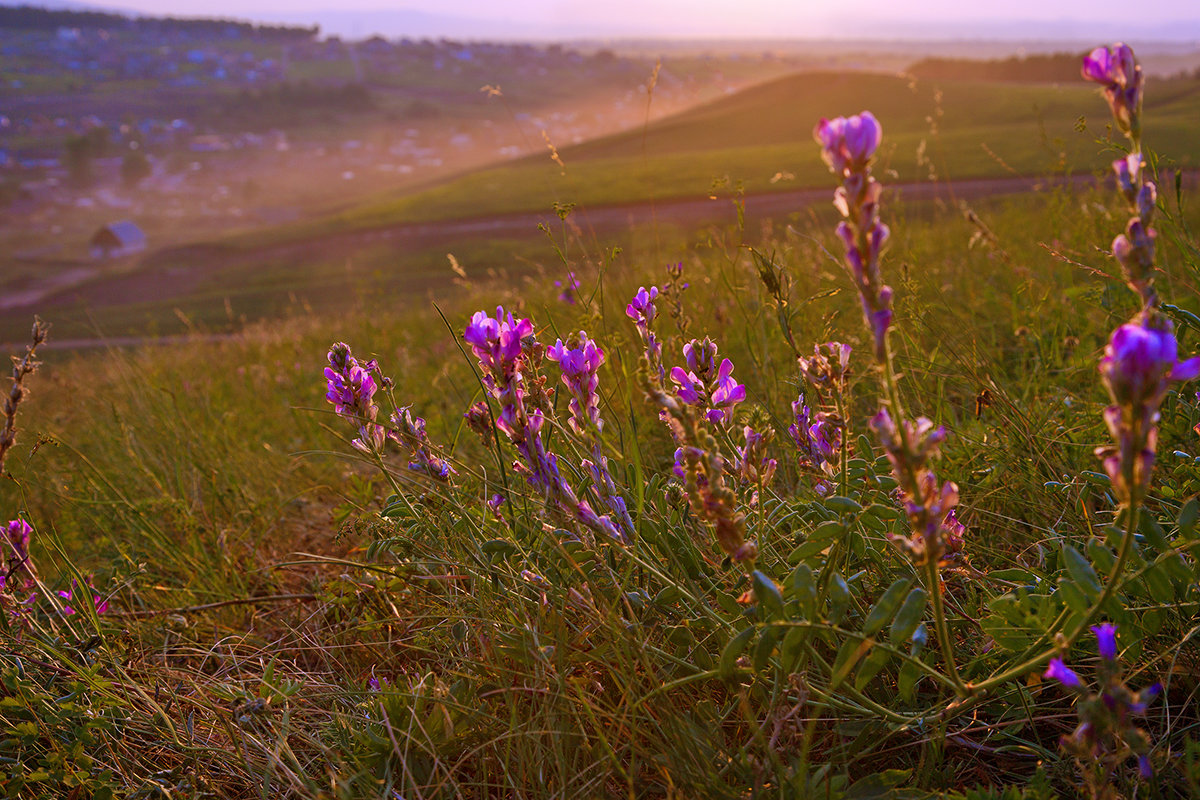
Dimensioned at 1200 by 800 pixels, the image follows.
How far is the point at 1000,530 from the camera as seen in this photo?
2.14 m

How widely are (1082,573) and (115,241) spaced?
9424 centimetres

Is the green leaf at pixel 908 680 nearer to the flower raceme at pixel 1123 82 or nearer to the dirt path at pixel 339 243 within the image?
the flower raceme at pixel 1123 82

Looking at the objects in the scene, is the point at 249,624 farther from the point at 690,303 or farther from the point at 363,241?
the point at 363,241

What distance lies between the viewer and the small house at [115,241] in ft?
250

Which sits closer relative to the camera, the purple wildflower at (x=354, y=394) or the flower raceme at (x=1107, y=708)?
the flower raceme at (x=1107, y=708)

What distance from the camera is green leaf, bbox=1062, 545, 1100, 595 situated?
3.80 ft

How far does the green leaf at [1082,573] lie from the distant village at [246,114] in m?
87.6

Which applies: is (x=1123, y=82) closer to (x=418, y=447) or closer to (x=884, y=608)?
(x=884, y=608)

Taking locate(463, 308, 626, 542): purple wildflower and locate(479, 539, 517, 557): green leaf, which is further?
locate(479, 539, 517, 557): green leaf

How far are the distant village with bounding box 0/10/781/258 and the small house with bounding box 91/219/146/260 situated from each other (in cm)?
97

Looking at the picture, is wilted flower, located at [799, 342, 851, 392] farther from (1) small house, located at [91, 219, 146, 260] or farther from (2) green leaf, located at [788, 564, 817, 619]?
(1) small house, located at [91, 219, 146, 260]

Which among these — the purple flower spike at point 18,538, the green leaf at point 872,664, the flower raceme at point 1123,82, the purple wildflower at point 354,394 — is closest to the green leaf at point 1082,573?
the green leaf at point 872,664

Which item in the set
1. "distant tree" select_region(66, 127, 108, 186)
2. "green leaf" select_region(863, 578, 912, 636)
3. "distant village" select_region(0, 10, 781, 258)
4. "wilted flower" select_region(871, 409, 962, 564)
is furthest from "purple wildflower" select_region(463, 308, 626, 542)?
"distant tree" select_region(66, 127, 108, 186)

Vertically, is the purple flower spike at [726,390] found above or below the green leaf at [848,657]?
above
